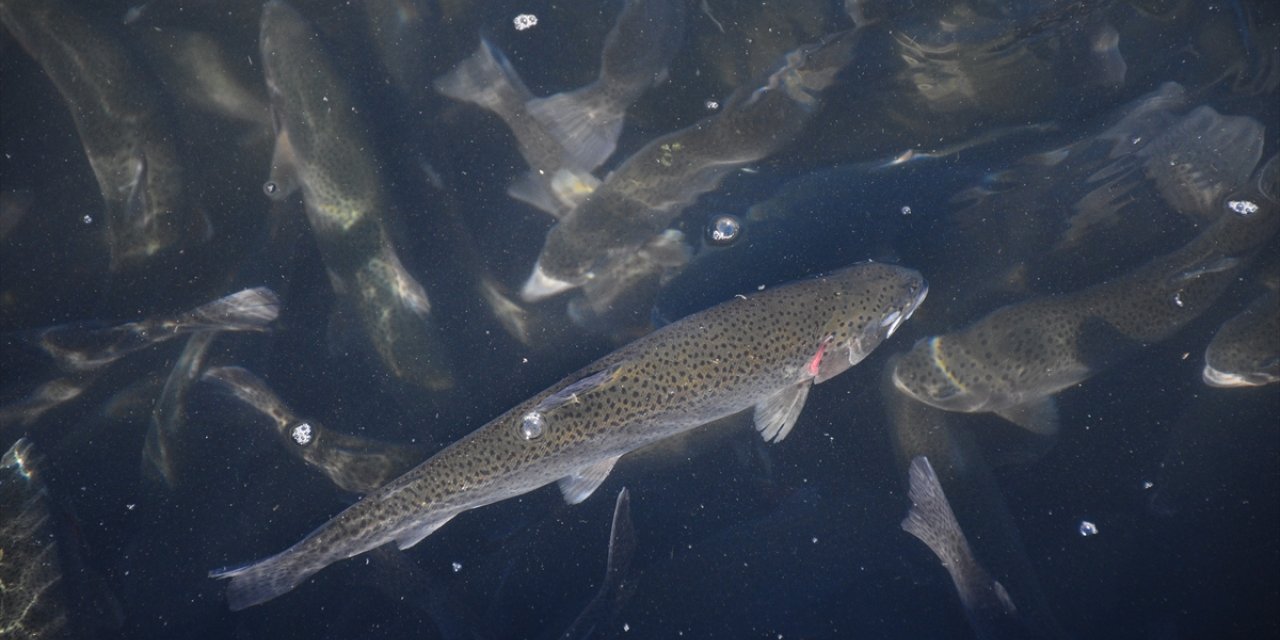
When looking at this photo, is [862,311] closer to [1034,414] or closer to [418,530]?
[1034,414]

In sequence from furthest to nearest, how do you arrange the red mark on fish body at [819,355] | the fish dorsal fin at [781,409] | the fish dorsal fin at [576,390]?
the fish dorsal fin at [781,409], the red mark on fish body at [819,355], the fish dorsal fin at [576,390]

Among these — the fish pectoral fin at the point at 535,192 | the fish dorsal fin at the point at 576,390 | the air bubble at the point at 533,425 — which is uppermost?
the fish pectoral fin at the point at 535,192

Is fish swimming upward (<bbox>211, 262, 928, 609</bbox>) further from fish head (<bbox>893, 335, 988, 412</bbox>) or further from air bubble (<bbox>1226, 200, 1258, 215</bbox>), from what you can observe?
air bubble (<bbox>1226, 200, 1258, 215</bbox>)

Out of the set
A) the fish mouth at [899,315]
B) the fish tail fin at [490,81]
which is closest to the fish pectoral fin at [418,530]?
the fish mouth at [899,315]

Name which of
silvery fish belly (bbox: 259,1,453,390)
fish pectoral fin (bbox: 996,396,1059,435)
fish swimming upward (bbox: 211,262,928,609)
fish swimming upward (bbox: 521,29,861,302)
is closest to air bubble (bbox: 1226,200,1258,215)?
fish pectoral fin (bbox: 996,396,1059,435)

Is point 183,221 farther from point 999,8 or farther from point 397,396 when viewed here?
point 999,8

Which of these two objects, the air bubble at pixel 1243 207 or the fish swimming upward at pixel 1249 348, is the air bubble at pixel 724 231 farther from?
the air bubble at pixel 1243 207

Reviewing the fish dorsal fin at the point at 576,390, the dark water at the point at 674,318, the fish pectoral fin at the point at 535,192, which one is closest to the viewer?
the fish dorsal fin at the point at 576,390

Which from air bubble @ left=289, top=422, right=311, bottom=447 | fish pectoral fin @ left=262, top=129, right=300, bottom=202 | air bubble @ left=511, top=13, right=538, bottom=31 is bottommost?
air bubble @ left=289, top=422, right=311, bottom=447
